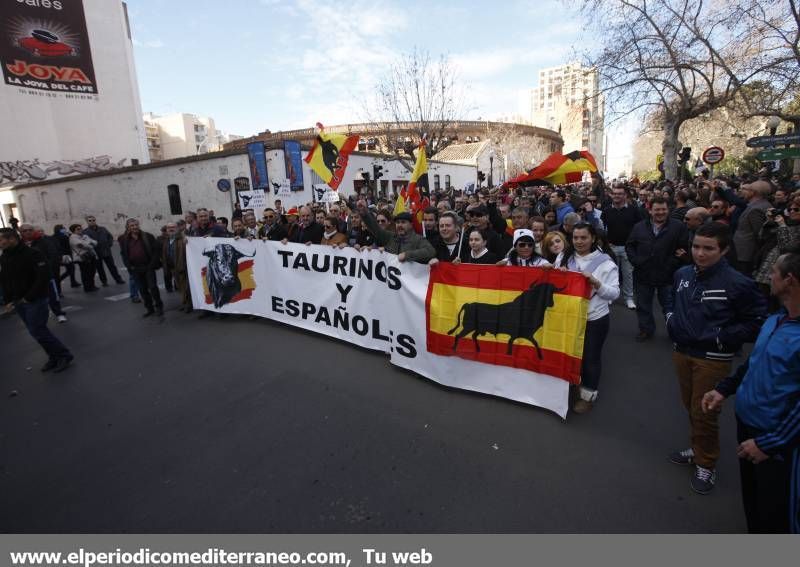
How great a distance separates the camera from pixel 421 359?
14.3 ft

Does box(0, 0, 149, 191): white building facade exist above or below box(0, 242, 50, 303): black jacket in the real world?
above

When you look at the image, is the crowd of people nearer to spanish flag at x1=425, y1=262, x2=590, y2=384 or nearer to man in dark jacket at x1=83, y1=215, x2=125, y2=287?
spanish flag at x1=425, y1=262, x2=590, y2=384

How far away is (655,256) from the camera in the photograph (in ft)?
16.9

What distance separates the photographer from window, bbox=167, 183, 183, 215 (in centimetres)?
2130

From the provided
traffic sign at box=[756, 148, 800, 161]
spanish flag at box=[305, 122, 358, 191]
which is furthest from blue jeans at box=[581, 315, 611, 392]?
traffic sign at box=[756, 148, 800, 161]

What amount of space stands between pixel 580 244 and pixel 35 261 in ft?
21.0

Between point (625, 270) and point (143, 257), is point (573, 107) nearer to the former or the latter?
point (625, 270)

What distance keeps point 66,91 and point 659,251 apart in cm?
4566

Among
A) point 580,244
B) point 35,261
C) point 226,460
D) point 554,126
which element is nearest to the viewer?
point 226,460

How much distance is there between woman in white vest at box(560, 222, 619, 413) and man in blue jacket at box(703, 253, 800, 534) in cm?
153

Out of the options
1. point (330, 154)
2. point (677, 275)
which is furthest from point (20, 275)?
point (677, 275)

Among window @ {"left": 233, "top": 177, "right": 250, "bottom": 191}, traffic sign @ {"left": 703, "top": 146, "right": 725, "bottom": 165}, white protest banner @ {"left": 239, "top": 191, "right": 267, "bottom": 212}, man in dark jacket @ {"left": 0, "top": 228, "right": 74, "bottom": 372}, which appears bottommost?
man in dark jacket @ {"left": 0, "top": 228, "right": 74, "bottom": 372}
